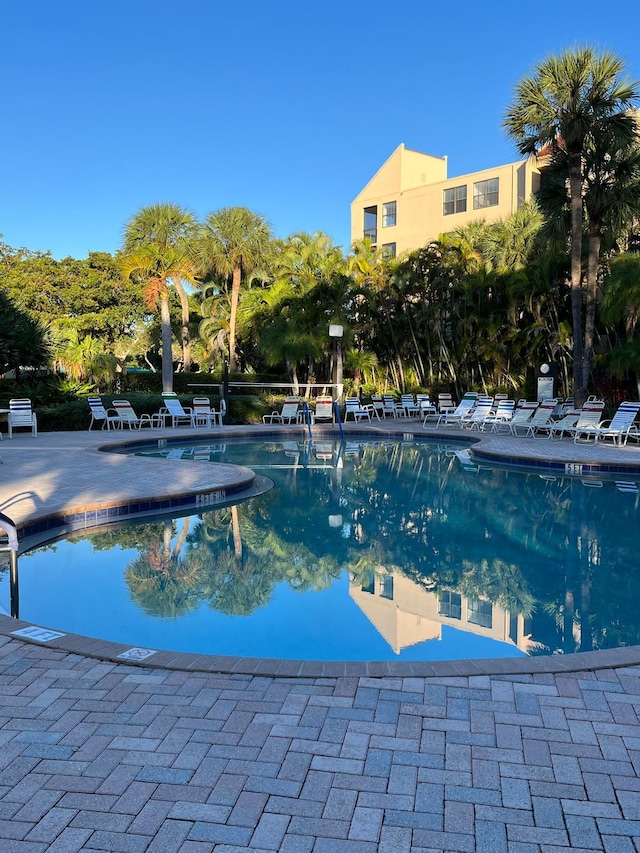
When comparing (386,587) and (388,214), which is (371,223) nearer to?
(388,214)

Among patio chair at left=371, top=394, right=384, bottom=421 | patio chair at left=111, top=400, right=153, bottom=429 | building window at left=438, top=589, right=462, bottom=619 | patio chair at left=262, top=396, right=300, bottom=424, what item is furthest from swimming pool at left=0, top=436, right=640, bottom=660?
patio chair at left=371, top=394, right=384, bottom=421

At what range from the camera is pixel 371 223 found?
112ft

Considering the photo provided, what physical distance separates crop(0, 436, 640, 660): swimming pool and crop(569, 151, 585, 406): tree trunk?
22.8 feet

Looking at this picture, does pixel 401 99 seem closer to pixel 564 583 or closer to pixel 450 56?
pixel 450 56

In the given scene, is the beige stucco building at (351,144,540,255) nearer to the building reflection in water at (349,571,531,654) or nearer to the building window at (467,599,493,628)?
the building reflection in water at (349,571,531,654)

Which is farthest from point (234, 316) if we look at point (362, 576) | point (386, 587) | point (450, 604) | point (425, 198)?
point (450, 604)

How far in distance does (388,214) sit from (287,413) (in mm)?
17518

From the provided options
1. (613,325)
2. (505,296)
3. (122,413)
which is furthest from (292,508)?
(505,296)

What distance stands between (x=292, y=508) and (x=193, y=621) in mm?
3753

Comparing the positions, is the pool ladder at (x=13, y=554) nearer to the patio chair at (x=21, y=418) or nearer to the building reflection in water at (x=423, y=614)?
the building reflection in water at (x=423, y=614)

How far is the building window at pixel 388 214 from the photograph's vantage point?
32.0 metres

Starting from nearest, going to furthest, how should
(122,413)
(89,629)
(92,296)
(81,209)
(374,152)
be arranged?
(89,629)
(122,413)
(81,209)
(374,152)
(92,296)

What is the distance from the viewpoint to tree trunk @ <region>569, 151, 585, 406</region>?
15047mm

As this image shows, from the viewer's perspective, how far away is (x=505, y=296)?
2052 centimetres
